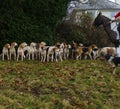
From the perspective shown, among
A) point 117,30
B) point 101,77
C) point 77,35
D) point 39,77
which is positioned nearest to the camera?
point 39,77

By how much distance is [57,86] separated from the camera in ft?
36.6

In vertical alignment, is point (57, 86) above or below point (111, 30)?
below

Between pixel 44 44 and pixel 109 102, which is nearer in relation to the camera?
pixel 109 102

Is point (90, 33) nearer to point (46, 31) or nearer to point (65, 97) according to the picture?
point (46, 31)

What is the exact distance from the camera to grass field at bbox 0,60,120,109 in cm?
959

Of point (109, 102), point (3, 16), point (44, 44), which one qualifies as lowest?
point (109, 102)

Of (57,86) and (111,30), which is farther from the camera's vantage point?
(111,30)

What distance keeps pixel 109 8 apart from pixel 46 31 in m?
29.3

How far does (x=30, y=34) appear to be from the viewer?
55.4ft

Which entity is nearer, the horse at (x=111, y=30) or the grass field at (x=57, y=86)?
the grass field at (x=57, y=86)

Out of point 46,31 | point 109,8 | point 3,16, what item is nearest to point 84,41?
point 46,31

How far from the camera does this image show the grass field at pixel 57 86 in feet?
31.4

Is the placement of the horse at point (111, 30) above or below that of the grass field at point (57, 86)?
above

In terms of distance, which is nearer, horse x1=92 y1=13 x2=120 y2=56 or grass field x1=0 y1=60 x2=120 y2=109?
grass field x1=0 y1=60 x2=120 y2=109
